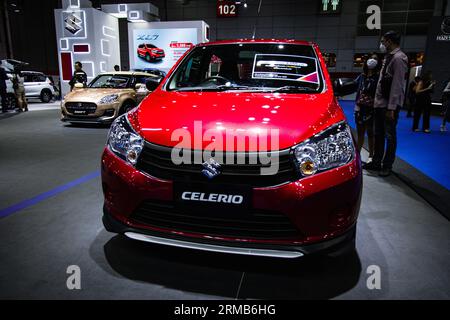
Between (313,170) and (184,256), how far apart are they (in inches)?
40.6

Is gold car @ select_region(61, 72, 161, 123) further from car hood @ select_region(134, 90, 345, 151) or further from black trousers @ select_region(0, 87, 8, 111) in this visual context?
car hood @ select_region(134, 90, 345, 151)

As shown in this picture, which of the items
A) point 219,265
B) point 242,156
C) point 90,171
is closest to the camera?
point 242,156

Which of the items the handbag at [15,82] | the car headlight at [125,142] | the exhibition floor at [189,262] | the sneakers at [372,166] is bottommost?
the sneakers at [372,166]

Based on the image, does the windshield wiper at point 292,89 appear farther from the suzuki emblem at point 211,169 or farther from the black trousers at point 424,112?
the black trousers at point 424,112

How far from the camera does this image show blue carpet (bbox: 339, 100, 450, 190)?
4402 millimetres

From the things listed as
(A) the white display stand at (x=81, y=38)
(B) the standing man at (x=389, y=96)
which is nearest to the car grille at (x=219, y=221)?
(B) the standing man at (x=389, y=96)

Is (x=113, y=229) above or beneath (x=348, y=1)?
beneath

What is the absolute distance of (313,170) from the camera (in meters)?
1.68

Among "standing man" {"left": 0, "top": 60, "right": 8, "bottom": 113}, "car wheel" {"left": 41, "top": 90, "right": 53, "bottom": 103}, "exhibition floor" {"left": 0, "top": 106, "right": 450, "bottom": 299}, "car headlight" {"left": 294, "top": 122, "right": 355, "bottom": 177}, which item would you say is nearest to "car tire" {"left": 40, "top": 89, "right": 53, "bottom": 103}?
"car wheel" {"left": 41, "top": 90, "right": 53, "bottom": 103}

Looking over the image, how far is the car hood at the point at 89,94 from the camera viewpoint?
7.27m

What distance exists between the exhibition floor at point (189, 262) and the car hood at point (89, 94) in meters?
4.24

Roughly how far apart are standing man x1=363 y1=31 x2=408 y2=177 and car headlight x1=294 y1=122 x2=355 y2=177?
92.6 inches

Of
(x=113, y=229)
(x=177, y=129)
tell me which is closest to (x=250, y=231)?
(x=177, y=129)

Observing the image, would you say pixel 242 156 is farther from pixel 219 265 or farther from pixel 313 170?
pixel 219 265
